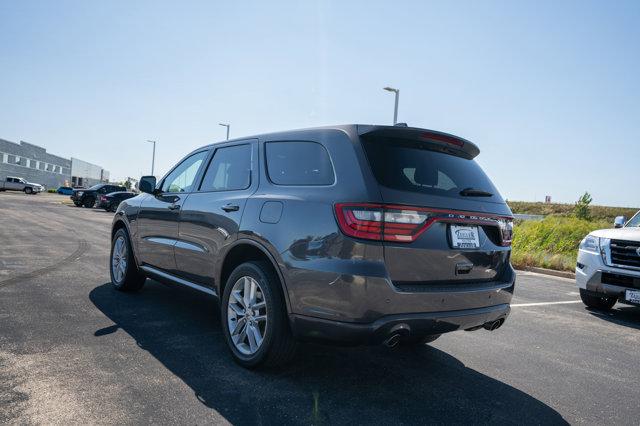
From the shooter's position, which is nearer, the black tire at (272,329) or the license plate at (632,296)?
the black tire at (272,329)

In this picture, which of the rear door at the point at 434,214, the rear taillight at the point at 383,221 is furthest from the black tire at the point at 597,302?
the rear taillight at the point at 383,221

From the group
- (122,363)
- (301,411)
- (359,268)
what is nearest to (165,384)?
(122,363)

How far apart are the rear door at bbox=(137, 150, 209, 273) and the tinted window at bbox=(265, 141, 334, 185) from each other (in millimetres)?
1286

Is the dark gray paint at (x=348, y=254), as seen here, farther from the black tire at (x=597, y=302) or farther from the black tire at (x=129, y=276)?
the black tire at (x=597, y=302)

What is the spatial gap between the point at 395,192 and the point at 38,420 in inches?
95.3

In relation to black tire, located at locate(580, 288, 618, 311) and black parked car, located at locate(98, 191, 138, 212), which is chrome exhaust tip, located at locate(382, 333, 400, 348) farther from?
black parked car, located at locate(98, 191, 138, 212)

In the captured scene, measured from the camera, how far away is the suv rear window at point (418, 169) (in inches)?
120

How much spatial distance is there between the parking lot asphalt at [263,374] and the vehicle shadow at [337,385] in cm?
1

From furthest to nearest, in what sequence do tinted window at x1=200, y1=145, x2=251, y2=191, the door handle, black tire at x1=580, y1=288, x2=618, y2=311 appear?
black tire at x1=580, y1=288, x2=618, y2=311 < tinted window at x1=200, y1=145, x2=251, y2=191 < the door handle

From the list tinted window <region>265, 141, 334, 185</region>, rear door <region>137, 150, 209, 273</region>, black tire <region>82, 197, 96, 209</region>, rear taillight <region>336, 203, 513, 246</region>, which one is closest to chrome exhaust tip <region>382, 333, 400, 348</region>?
rear taillight <region>336, 203, 513, 246</region>

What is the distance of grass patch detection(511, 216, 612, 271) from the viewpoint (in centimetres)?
1218

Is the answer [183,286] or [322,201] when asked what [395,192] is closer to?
[322,201]

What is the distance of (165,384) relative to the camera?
3121mm

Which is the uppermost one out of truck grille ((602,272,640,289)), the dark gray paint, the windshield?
the windshield
